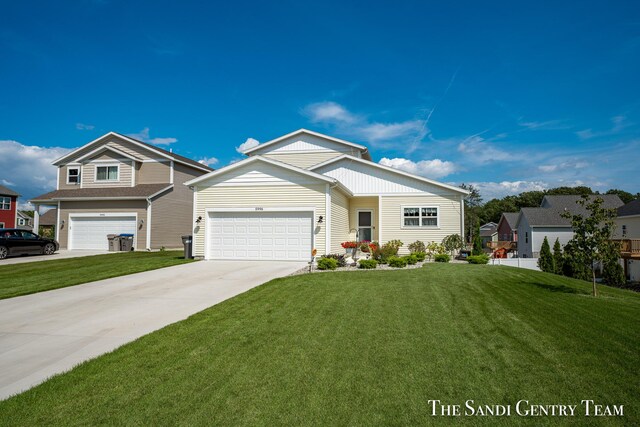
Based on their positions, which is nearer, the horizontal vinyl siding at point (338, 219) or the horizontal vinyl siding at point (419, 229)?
the horizontal vinyl siding at point (338, 219)

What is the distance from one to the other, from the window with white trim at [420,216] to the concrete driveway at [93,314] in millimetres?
9226

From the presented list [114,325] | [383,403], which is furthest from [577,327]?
[114,325]

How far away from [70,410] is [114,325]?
313cm

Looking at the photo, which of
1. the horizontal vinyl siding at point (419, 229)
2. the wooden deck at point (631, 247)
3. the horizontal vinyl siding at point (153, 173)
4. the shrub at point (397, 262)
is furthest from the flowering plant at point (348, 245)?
the wooden deck at point (631, 247)

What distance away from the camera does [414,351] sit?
16.1 ft

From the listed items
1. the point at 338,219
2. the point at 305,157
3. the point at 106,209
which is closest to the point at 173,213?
the point at 106,209

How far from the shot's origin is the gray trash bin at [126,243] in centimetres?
2214

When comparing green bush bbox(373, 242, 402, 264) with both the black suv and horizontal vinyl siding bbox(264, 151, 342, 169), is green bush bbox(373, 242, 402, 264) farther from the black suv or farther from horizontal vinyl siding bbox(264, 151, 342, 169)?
the black suv

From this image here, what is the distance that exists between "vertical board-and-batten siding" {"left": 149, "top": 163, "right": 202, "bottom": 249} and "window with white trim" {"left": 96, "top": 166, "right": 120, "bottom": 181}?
3601 mm

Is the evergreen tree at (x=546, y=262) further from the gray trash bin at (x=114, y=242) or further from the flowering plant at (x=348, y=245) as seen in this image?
the gray trash bin at (x=114, y=242)

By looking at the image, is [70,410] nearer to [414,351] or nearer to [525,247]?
[414,351]

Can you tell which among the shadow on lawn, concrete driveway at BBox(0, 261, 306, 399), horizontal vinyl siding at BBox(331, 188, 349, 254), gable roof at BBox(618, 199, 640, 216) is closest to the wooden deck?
gable roof at BBox(618, 199, 640, 216)

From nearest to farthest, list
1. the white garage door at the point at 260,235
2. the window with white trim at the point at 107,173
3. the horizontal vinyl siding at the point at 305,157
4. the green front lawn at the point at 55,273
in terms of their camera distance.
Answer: the green front lawn at the point at 55,273
the white garage door at the point at 260,235
the horizontal vinyl siding at the point at 305,157
the window with white trim at the point at 107,173

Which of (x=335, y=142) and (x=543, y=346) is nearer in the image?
(x=543, y=346)
